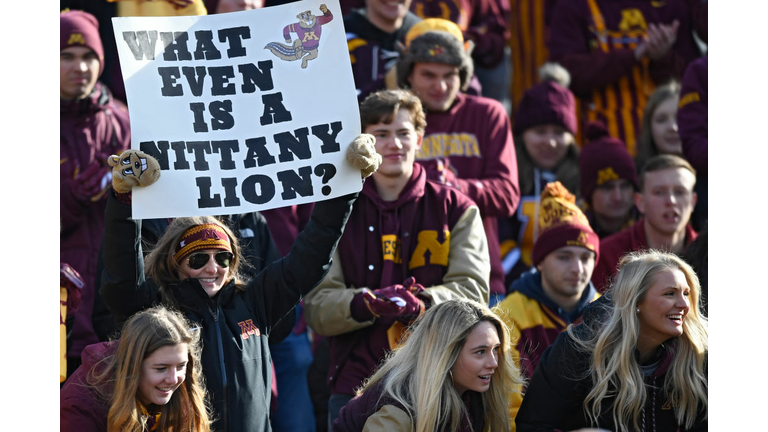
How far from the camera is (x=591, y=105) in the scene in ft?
29.2

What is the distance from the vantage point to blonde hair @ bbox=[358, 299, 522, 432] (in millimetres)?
4441

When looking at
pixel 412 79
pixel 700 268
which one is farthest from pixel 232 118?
pixel 700 268

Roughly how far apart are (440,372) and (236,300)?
0.99 meters

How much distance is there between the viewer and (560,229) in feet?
20.0

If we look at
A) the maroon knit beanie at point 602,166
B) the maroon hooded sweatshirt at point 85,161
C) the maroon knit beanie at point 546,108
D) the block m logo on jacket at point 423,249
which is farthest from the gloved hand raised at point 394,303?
the maroon knit beanie at point 546,108

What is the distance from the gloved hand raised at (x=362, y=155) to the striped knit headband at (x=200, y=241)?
671mm

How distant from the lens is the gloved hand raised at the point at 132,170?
4.46 m

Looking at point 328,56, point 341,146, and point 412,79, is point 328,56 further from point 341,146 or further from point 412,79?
point 412,79

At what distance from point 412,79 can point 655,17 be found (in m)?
2.94

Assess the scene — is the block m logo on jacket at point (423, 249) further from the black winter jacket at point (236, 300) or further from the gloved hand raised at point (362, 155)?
the gloved hand raised at point (362, 155)

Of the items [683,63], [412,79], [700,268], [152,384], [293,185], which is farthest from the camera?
[683,63]

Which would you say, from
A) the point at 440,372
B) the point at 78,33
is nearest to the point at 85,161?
the point at 78,33

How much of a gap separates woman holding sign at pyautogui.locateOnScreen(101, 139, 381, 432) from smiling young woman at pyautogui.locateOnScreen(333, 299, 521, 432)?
1.52 feet

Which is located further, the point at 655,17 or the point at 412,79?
the point at 655,17
